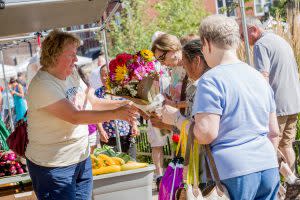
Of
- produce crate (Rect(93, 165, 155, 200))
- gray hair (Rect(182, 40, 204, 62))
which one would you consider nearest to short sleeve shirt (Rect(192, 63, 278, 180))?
gray hair (Rect(182, 40, 204, 62))

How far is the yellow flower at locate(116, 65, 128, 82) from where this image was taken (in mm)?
4258

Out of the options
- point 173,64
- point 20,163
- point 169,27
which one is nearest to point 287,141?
point 173,64

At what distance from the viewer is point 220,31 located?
336 centimetres

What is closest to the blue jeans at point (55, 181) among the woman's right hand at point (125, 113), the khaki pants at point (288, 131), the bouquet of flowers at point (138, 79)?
the woman's right hand at point (125, 113)

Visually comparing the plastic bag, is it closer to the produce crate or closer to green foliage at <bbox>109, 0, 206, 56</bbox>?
the produce crate

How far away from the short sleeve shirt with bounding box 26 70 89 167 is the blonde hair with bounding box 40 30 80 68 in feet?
0.29

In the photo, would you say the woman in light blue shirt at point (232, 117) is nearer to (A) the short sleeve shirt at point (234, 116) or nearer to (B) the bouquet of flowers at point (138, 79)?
(A) the short sleeve shirt at point (234, 116)

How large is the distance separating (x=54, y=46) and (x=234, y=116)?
161 centimetres

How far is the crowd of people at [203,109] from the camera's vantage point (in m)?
3.30

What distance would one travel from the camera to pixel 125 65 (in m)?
4.29

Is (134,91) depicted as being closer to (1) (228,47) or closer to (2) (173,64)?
(1) (228,47)

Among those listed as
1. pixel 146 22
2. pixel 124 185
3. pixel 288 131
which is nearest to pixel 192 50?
pixel 124 185

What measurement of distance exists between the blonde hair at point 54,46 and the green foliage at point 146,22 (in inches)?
672

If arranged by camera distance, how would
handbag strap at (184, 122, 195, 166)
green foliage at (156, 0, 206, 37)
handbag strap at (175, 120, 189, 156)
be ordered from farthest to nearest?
green foliage at (156, 0, 206, 37), handbag strap at (175, 120, 189, 156), handbag strap at (184, 122, 195, 166)
